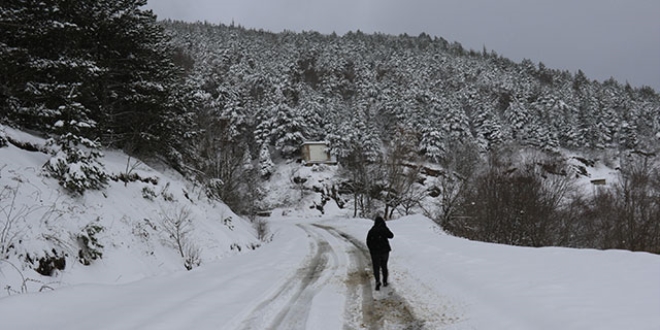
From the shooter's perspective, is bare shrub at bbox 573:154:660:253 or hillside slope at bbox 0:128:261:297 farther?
bare shrub at bbox 573:154:660:253

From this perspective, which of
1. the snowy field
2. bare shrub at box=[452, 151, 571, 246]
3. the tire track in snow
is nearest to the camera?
the snowy field

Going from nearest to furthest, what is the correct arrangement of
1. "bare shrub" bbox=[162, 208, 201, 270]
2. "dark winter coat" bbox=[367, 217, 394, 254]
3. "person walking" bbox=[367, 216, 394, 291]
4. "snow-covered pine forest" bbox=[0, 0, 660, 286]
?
"person walking" bbox=[367, 216, 394, 291] < "dark winter coat" bbox=[367, 217, 394, 254] < "bare shrub" bbox=[162, 208, 201, 270] < "snow-covered pine forest" bbox=[0, 0, 660, 286]

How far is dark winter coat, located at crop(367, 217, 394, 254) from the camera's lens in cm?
864

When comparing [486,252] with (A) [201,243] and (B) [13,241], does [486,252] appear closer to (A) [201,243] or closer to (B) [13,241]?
(A) [201,243]

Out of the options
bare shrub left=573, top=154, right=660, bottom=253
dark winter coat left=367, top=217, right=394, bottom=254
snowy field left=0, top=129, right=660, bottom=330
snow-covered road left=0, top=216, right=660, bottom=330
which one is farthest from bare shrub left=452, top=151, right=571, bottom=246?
dark winter coat left=367, top=217, right=394, bottom=254

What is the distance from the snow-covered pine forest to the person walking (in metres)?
8.33

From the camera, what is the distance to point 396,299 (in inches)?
278

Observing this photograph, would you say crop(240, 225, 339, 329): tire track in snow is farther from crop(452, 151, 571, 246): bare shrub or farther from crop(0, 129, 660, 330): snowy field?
crop(452, 151, 571, 246): bare shrub

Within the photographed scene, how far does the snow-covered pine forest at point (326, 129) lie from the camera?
12.6 metres

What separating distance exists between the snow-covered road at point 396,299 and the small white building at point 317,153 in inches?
1834

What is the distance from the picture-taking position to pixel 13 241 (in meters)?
7.01

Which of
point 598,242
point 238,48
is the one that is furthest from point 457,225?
point 238,48

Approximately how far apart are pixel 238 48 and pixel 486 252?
106317mm

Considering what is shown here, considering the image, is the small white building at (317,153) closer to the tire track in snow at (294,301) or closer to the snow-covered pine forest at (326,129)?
the snow-covered pine forest at (326,129)
